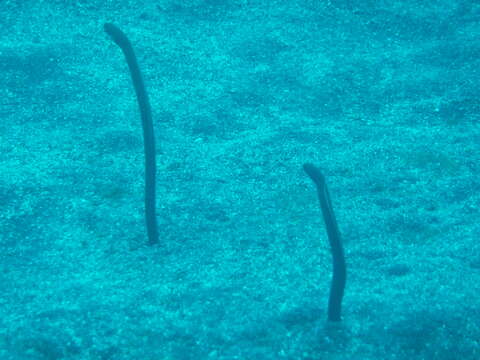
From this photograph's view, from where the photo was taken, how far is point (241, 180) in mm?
5785

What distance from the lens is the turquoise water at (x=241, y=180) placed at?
12.4ft

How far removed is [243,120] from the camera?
6.90 meters

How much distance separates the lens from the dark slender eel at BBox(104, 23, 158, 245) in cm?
408

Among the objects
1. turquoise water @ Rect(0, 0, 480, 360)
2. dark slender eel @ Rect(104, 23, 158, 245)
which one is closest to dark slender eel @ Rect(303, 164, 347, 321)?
turquoise water @ Rect(0, 0, 480, 360)

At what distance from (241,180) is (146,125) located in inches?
65.7

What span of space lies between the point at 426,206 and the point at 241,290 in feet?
7.59

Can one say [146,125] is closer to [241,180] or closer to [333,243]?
[241,180]

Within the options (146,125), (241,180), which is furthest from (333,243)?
(241,180)

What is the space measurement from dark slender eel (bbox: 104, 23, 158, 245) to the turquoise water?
24 cm

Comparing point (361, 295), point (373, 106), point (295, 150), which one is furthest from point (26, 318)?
point (373, 106)

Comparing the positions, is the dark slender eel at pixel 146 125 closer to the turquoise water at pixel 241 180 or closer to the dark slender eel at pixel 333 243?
the turquoise water at pixel 241 180

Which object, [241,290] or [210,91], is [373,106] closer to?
[210,91]

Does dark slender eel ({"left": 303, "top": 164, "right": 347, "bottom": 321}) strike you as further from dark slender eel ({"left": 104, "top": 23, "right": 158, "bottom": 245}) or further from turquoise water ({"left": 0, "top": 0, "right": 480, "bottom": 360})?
dark slender eel ({"left": 104, "top": 23, "right": 158, "bottom": 245})

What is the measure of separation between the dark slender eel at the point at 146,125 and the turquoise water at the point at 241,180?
0.80 feet
